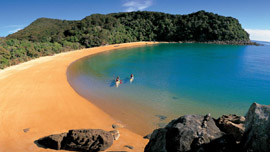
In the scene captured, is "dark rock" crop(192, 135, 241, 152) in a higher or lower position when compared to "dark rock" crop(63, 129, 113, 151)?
higher

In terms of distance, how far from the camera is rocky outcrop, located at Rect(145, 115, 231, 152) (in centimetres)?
566

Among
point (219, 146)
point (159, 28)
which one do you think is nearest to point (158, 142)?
point (219, 146)

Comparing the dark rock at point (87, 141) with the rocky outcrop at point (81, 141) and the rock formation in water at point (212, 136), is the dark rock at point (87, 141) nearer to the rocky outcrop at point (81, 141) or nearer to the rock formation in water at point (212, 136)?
the rocky outcrop at point (81, 141)

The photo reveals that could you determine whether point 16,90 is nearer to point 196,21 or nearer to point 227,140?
point 227,140

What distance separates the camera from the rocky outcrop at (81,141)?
8734 millimetres

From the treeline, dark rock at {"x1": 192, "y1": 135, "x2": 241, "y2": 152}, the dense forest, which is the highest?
the dense forest

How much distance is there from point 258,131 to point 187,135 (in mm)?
2159

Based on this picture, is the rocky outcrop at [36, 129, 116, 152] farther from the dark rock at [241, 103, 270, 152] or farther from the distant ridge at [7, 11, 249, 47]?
the distant ridge at [7, 11, 249, 47]

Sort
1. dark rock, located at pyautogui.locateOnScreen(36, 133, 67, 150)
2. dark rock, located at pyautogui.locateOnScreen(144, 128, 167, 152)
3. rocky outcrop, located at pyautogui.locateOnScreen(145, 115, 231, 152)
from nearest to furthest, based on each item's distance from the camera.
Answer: rocky outcrop, located at pyautogui.locateOnScreen(145, 115, 231, 152) → dark rock, located at pyautogui.locateOnScreen(144, 128, 167, 152) → dark rock, located at pyautogui.locateOnScreen(36, 133, 67, 150)

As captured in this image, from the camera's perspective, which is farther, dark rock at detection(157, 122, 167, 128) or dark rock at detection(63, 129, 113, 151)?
dark rock at detection(157, 122, 167, 128)

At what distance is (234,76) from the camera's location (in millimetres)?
28406

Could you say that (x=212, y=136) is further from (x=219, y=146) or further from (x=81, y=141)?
(x=81, y=141)

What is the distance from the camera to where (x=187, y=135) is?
5.89 metres

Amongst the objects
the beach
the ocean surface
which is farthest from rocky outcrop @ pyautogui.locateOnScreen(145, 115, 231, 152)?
the ocean surface
